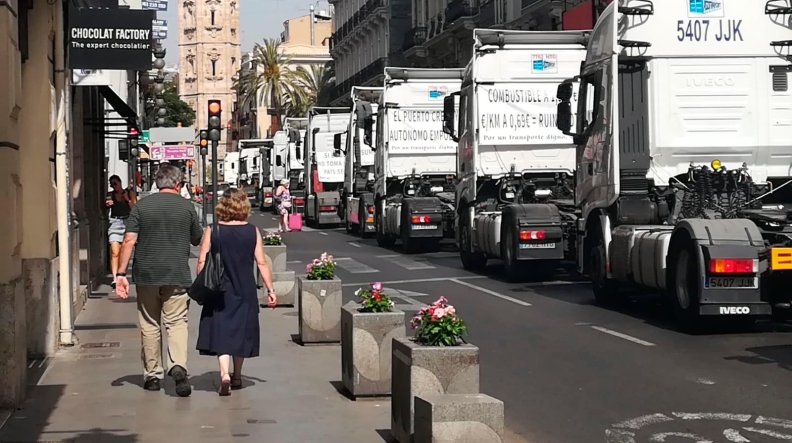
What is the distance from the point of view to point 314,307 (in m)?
12.9

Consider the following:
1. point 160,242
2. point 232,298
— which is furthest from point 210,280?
point 160,242

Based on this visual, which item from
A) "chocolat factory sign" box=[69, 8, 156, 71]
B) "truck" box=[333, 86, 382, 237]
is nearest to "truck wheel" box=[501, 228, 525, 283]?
"chocolat factory sign" box=[69, 8, 156, 71]

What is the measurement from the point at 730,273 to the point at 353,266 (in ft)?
42.6

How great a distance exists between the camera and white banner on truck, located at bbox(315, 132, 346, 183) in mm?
43312

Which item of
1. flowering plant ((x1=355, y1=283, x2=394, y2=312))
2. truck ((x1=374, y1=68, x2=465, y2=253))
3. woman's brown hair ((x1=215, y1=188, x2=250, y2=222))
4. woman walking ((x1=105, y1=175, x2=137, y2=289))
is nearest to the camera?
flowering plant ((x1=355, y1=283, x2=394, y2=312))

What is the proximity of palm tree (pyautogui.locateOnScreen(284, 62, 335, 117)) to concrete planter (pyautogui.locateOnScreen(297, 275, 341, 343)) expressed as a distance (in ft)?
268

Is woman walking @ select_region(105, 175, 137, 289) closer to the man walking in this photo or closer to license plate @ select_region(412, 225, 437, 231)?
license plate @ select_region(412, 225, 437, 231)

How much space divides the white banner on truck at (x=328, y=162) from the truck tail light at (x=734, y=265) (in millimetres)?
31384

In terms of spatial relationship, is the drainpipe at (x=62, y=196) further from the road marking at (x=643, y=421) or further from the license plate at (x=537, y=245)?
the license plate at (x=537, y=245)

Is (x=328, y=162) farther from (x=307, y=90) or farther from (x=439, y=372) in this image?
(x=307, y=90)

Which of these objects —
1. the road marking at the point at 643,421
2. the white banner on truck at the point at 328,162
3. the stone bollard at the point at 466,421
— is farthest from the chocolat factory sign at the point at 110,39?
the white banner on truck at the point at 328,162

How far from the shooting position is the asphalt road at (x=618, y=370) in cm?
841

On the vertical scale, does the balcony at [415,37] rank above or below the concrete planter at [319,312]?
above

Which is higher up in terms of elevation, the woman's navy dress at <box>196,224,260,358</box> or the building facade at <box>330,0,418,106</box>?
the building facade at <box>330,0,418,106</box>
